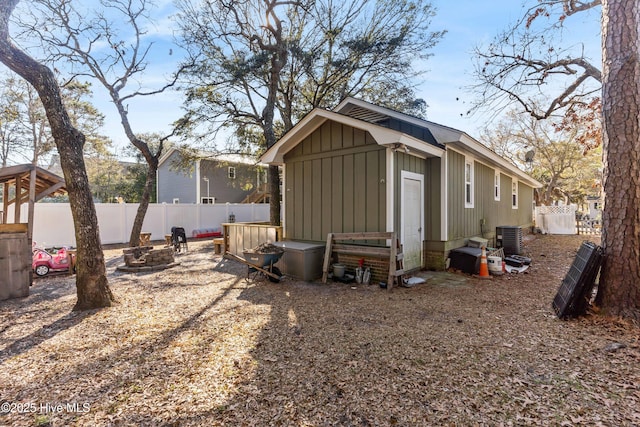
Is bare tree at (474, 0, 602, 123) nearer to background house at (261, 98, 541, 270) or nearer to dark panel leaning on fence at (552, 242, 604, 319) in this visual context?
background house at (261, 98, 541, 270)

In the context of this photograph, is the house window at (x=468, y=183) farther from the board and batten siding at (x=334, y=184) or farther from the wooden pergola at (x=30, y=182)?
the wooden pergola at (x=30, y=182)

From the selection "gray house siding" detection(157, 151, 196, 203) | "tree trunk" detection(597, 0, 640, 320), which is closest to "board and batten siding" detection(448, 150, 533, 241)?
"tree trunk" detection(597, 0, 640, 320)

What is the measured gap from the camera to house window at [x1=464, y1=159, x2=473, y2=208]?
28.6 ft

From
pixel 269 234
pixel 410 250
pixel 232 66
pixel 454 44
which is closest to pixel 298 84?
pixel 232 66

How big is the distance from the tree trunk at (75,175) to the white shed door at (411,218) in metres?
5.47

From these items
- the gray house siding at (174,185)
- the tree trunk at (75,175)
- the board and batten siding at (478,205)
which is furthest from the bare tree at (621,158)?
the gray house siding at (174,185)

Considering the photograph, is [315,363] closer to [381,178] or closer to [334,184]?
[381,178]

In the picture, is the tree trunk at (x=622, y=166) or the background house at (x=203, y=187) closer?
the tree trunk at (x=622, y=166)

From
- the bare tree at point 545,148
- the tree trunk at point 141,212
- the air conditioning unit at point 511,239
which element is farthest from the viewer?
the bare tree at point 545,148

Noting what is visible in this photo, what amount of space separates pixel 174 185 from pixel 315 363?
2350cm

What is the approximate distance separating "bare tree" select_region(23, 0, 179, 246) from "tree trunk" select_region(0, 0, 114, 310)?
6.99 metres

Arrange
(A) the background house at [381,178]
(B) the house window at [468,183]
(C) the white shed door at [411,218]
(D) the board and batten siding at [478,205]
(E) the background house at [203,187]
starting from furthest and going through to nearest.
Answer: (E) the background house at [203,187] → (B) the house window at [468,183] → (D) the board and batten siding at [478,205] → (C) the white shed door at [411,218] → (A) the background house at [381,178]

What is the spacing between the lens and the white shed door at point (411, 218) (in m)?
6.74

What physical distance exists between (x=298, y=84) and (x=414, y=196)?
28.4ft
